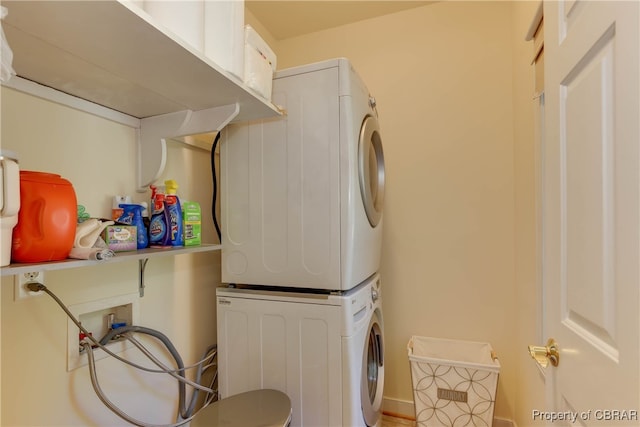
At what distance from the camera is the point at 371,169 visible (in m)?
1.60

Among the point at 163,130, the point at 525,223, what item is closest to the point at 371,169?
the point at 525,223

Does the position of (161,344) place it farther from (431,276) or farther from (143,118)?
(431,276)

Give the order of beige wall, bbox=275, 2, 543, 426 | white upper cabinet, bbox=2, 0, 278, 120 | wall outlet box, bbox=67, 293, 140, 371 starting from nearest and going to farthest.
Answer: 1. white upper cabinet, bbox=2, 0, 278, 120
2. wall outlet box, bbox=67, 293, 140, 371
3. beige wall, bbox=275, 2, 543, 426

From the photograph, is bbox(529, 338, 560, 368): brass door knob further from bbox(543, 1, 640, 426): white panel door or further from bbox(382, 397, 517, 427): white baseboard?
bbox(382, 397, 517, 427): white baseboard

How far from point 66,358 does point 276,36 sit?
Result: 2.40m

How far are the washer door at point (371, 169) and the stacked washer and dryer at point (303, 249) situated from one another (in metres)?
0.01

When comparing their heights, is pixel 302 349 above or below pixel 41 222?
below

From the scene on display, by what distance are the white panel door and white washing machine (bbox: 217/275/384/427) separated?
0.67 meters

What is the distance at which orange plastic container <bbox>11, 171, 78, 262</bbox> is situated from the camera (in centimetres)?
69

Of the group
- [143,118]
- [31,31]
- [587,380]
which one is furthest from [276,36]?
[587,380]

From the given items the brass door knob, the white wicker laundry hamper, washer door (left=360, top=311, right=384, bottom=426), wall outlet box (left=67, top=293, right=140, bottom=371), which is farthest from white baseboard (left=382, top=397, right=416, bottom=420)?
wall outlet box (left=67, top=293, right=140, bottom=371)

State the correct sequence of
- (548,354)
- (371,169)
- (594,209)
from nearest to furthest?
(594,209) → (548,354) → (371,169)

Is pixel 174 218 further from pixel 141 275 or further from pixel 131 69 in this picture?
pixel 131 69

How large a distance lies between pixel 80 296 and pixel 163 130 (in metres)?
0.69
